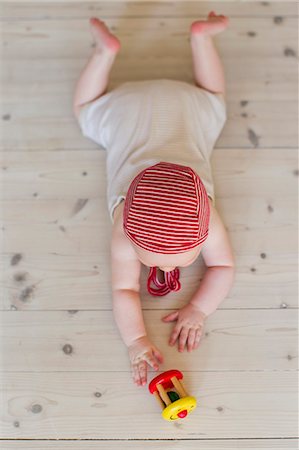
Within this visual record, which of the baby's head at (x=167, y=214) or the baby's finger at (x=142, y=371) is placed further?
the baby's finger at (x=142, y=371)

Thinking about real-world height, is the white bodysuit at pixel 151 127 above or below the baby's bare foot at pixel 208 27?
below

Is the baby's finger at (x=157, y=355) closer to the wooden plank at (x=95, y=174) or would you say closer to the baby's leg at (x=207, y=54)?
the wooden plank at (x=95, y=174)

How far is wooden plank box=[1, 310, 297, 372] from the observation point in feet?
3.32

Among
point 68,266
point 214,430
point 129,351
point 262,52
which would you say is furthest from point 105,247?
point 262,52

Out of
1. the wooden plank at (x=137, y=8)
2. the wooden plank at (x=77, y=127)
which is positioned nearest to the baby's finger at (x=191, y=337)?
the wooden plank at (x=77, y=127)

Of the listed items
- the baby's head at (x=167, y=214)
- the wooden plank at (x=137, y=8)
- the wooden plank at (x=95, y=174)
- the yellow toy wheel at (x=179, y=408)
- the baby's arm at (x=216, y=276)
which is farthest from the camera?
the wooden plank at (x=137, y=8)

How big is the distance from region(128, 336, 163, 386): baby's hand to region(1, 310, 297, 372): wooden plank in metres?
0.03

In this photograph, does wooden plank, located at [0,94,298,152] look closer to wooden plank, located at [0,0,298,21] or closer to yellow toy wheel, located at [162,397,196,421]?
wooden plank, located at [0,0,298,21]

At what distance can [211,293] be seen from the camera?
101 cm

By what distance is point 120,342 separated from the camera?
102cm

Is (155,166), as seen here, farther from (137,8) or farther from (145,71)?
(137,8)

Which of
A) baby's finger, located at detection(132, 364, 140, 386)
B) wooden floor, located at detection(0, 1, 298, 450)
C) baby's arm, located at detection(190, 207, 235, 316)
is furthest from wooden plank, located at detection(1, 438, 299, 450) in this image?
baby's arm, located at detection(190, 207, 235, 316)

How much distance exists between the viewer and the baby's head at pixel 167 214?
31.1 inches

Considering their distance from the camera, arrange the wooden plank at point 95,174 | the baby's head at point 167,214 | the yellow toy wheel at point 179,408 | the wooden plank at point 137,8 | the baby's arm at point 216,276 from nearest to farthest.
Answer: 1. the baby's head at point 167,214
2. the yellow toy wheel at point 179,408
3. the baby's arm at point 216,276
4. the wooden plank at point 95,174
5. the wooden plank at point 137,8
